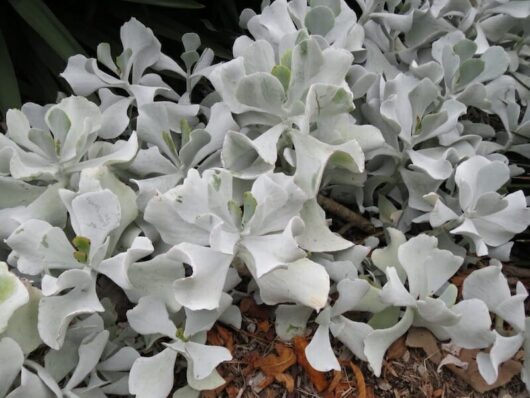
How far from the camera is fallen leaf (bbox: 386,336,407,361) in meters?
0.92

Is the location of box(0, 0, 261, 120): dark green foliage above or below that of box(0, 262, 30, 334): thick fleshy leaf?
below

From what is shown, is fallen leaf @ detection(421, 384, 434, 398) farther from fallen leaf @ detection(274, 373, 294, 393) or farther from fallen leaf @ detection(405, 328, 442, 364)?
fallen leaf @ detection(274, 373, 294, 393)

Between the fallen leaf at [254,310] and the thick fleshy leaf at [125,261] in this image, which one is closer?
the thick fleshy leaf at [125,261]

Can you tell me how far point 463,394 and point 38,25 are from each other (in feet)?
3.10

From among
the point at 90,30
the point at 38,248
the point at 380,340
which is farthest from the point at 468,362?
the point at 90,30

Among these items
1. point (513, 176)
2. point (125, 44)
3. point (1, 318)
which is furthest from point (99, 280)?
point (513, 176)

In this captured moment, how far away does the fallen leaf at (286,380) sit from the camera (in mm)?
880

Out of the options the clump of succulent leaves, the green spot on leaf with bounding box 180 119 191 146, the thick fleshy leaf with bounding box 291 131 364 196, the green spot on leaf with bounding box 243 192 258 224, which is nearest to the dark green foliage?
the clump of succulent leaves

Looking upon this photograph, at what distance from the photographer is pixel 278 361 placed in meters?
0.90

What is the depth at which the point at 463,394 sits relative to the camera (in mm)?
921

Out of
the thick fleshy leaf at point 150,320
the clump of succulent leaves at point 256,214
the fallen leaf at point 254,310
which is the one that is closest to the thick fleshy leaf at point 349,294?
the clump of succulent leaves at point 256,214

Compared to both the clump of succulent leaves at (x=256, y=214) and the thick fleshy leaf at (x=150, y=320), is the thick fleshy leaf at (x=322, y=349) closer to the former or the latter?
the clump of succulent leaves at (x=256, y=214)

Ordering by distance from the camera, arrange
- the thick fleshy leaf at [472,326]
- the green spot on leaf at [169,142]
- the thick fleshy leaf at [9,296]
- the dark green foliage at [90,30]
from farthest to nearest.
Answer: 1. the dark green foliage at [90,30]
2. the green spot on leaf at [169,142]
3. the thick fleshy leaf at [472,326]
4. the thick fleshy leaf at [9,296]

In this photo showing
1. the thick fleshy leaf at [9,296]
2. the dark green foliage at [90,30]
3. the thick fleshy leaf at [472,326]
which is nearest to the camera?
the thick fleshy leaf at [9,296]
